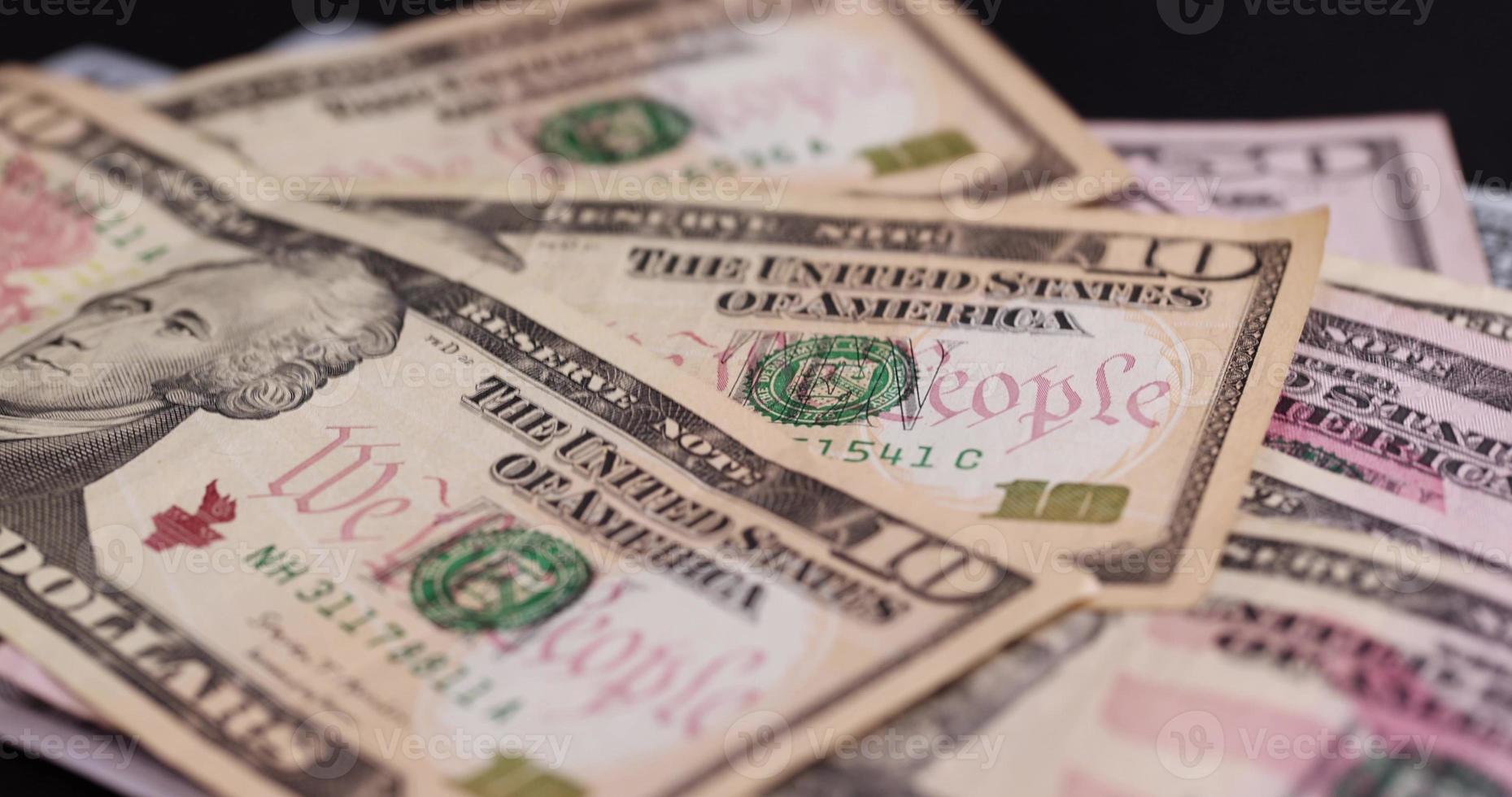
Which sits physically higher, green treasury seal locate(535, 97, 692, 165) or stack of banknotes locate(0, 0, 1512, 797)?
green treasury seal locate(535, 97, 692, 165)

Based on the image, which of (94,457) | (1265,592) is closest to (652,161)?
(94,457)

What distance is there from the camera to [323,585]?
62 cm

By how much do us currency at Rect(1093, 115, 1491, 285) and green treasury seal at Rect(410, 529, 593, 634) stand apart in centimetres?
49

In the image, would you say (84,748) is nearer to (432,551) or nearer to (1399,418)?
(432,551)

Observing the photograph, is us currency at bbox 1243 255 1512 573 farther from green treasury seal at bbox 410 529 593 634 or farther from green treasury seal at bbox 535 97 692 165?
green treasury seal at bbox 535 97 692 165

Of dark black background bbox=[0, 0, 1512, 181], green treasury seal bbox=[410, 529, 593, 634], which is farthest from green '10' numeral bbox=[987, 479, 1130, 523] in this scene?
dark black background bbox=[0, 0, 1512, 181]

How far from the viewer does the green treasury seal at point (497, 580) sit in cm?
60

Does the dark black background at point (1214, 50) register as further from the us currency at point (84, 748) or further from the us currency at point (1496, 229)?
the us currency at point (84, 748)

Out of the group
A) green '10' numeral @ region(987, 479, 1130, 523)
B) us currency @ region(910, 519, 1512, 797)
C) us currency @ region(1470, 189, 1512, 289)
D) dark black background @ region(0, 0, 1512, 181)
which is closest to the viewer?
us currency @ region(910, 519, 1512, 797)

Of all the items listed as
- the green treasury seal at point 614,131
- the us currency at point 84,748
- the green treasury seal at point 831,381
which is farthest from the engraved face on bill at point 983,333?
the us currency at point 84,748

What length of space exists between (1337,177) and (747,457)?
20.4 inches

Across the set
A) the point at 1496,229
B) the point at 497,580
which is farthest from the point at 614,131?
the point at 1496,229

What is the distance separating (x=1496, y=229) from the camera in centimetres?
91

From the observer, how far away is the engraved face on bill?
0.64 m
